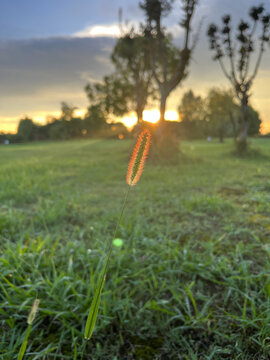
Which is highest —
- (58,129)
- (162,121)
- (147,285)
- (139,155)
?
(58,129)

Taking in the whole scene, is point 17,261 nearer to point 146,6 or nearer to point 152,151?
point 152,151

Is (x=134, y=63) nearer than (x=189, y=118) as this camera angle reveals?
Yes

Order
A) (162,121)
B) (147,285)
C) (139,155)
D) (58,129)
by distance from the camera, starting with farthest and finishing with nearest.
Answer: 1. (58,129)
2. (162,121)
3. (147,285)
4. (139,155)

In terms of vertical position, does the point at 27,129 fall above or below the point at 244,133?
above

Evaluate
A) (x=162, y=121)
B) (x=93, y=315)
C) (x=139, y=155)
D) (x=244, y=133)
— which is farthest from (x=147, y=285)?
(x=244, y=133)

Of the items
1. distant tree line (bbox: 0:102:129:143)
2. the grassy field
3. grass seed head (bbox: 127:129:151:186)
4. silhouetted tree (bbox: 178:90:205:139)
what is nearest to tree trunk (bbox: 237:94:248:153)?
the grassy field

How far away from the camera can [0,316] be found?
189 cm

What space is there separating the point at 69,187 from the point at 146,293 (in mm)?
4536

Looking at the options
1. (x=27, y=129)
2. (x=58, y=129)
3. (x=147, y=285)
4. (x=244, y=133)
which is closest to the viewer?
(x=147, y=285)

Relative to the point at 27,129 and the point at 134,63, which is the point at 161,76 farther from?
the point at 27,129

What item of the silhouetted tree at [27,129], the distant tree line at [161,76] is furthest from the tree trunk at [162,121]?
the silhouetted tree at [27,129]

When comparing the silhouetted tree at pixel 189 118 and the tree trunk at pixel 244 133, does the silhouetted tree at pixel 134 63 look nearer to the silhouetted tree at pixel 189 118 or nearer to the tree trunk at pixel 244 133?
the tree trunk at pixel 244 133

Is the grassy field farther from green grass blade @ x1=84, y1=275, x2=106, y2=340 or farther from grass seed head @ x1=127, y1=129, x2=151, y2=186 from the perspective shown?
grass seed head @ x1=127, y1=129, x2=151, y2=186

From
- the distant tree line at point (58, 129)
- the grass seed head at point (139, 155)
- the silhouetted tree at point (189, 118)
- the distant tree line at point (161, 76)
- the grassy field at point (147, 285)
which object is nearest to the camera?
the grass seed head at point (139, 155)
